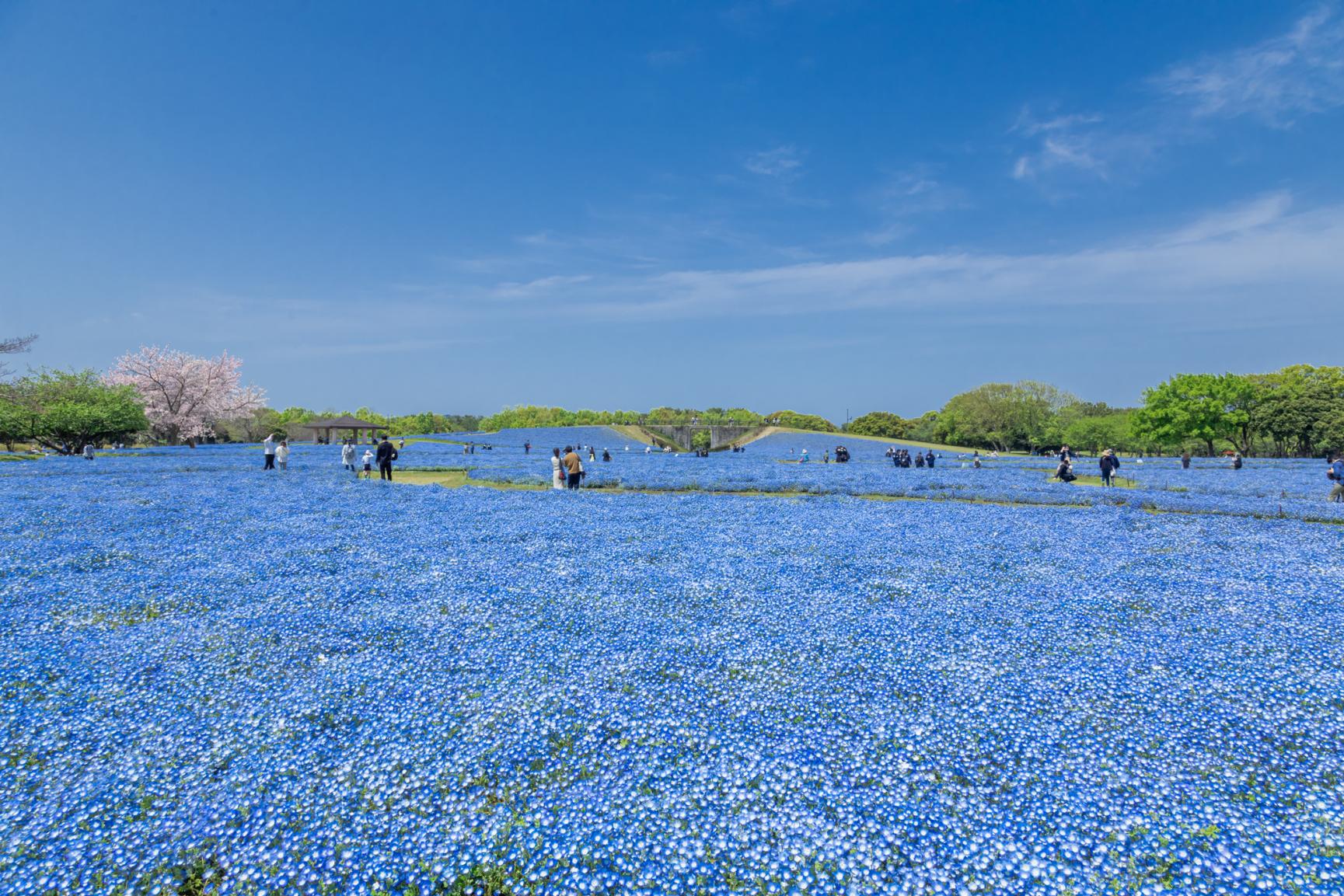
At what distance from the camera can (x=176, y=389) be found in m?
63.8

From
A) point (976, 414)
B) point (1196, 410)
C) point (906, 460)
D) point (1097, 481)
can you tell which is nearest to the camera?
point (1097, 481)

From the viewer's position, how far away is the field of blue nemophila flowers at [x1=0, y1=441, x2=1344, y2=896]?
419 centimetres

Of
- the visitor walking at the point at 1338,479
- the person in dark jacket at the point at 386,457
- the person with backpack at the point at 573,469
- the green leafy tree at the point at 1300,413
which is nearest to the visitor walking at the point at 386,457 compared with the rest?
the person in dark jacket at the point at 386,457

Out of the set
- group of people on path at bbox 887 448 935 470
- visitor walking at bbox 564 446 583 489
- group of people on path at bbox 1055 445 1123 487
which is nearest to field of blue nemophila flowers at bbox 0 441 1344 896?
visitor walking at bbox 564 446 583 489

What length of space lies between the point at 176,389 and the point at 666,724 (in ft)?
260

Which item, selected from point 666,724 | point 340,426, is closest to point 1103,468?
point 666,724

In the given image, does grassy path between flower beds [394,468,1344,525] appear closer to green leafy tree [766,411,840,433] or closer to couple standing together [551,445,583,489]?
couple standing together [551,445,583,489]

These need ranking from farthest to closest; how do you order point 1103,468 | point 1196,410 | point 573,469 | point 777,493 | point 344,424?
point 344,424 → point 1196,410 → point 777,493 → point 1103,468 → point 573,469

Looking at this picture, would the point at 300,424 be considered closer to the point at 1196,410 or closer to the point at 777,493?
the point at 777,493

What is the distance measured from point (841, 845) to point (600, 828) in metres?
1.78

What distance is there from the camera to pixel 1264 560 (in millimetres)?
12047

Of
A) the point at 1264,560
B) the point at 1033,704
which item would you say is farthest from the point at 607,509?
the point at 1264,560

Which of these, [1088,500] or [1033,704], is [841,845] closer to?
[1033,704]

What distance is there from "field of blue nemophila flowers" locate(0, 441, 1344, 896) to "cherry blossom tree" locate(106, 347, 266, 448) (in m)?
65.5
